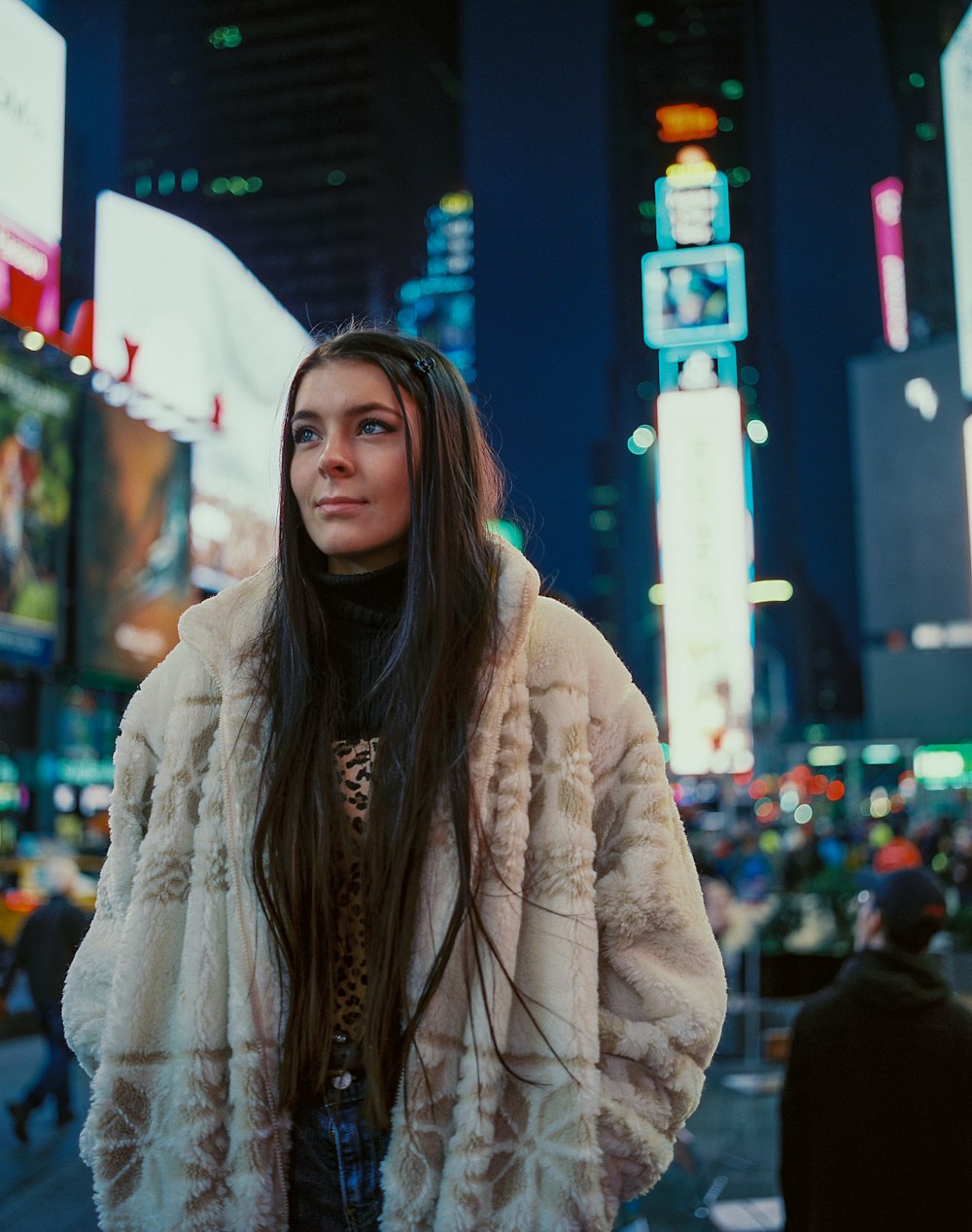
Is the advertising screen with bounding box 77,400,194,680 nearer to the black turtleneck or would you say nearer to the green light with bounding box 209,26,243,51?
the green light with bounding box 209,26,243,51

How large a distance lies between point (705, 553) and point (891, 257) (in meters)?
17.3

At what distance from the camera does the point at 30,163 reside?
12641mm

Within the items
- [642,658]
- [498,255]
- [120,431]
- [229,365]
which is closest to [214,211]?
[120,431]

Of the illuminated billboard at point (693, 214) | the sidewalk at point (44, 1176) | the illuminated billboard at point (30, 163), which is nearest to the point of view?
the sidewalk at point (44, 1176)

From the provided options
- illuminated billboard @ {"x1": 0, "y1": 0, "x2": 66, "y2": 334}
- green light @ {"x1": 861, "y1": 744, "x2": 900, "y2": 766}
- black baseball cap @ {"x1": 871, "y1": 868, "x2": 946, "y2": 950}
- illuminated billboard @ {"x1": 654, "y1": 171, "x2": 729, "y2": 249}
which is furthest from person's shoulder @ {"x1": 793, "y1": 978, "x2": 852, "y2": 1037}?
illuminated billboard @ {"x1": 654, "y1": 171, "x2": 729, "y2": 249}

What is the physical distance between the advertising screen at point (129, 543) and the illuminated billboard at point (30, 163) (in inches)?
137

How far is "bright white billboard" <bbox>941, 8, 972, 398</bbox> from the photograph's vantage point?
74.5 ft

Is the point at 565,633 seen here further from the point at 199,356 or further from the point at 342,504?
the point at 199,356

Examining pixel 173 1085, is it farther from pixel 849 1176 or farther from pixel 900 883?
pixel 900 883

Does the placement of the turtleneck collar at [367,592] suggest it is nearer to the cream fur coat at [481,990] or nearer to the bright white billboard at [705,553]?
the cream fur coat at [481,990]

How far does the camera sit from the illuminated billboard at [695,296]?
1629 inches

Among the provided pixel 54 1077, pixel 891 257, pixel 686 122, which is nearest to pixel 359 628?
pixel 54 1077

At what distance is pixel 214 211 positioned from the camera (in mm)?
20297

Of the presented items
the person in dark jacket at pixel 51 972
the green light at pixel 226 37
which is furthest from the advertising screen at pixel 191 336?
the person in dark jacket at pixel 51 972
